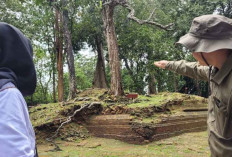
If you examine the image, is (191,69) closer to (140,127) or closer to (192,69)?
(192,69)

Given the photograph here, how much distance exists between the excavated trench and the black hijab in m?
4.83

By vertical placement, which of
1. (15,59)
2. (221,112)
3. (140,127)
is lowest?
(140,127)

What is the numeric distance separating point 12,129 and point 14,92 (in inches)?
6.8

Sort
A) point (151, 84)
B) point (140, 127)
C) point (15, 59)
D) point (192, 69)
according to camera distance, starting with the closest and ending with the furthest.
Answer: point (15, 59), point (192, 69), point (140, 127), point (151, 84)

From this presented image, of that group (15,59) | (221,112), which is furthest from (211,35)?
(15,59)

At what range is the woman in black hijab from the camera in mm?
897

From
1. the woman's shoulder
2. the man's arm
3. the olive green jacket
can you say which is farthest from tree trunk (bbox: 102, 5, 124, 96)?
the woman's shoulder

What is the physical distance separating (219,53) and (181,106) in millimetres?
6063

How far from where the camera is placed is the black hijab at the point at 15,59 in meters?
1.11

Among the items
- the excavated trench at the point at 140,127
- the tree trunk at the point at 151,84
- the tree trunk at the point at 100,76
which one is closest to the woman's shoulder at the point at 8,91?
the excavated trench at the point at 140,127

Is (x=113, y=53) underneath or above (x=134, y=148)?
above

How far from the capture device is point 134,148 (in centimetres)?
530

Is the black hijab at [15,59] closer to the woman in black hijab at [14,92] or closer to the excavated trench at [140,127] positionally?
the woman in black hijab at [14,92]

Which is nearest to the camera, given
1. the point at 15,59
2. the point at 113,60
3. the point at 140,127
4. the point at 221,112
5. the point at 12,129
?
the point at 12,129
